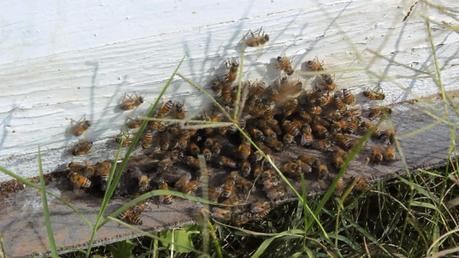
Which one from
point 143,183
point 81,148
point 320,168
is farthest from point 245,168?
point 81,148

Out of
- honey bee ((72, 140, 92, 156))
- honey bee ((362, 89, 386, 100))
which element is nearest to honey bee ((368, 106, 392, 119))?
honey bee ((362, 89, 386, 100))

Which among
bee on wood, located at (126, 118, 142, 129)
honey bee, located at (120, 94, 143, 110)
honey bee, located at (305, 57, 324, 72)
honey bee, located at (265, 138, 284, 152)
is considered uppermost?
honey bee, located at (120, 94, 143, 110)

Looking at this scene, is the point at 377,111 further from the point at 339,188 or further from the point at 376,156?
the point at 339,188

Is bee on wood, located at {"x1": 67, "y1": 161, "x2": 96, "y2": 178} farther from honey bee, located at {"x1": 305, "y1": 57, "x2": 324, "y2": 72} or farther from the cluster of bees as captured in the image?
honey bee, located at {"x1": 305, "y1": 57, "x2": 324, "y2": 72}

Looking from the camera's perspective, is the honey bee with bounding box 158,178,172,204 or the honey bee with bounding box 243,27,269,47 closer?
the honey bee with bounding box 243,27,269,47

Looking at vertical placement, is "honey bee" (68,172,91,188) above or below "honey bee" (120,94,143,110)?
below

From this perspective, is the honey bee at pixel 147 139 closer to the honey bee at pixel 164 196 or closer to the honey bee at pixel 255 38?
the honey bee at pixel 164 196

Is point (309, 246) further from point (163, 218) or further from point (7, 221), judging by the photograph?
point (7, 221)
